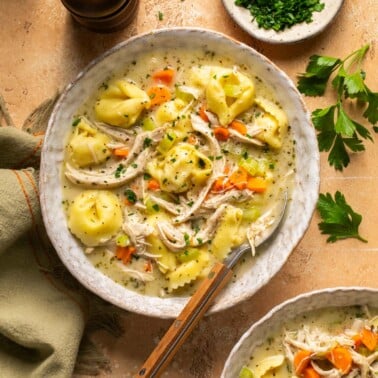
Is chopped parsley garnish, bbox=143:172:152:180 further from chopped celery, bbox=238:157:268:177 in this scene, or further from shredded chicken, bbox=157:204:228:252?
chopped celery, bbox=238:157:268:177

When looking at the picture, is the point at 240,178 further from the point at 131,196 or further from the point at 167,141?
the point at 131,196

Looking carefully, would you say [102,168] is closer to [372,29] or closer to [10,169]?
[10,169]

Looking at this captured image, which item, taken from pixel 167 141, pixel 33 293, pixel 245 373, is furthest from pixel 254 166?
pixel 33 293

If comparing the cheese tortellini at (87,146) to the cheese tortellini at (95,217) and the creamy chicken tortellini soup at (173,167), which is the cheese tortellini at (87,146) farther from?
the cheese tortellini at (95,217)

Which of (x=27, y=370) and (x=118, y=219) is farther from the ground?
(x=118, y=219)

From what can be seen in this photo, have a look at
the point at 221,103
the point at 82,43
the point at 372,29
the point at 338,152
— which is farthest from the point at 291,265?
the point at 82,43

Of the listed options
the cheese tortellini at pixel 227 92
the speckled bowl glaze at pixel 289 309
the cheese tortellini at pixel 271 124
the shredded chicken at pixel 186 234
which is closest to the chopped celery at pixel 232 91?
the cheese tortellini at pixel 227 92

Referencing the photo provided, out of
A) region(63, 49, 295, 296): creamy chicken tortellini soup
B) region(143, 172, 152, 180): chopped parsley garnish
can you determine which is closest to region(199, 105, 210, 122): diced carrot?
region(63, 49, 295, 296): creamy chicken tortellini soup

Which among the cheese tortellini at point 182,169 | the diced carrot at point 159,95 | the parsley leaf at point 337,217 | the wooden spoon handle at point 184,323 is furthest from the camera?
the parsley leaf at point 337,217
